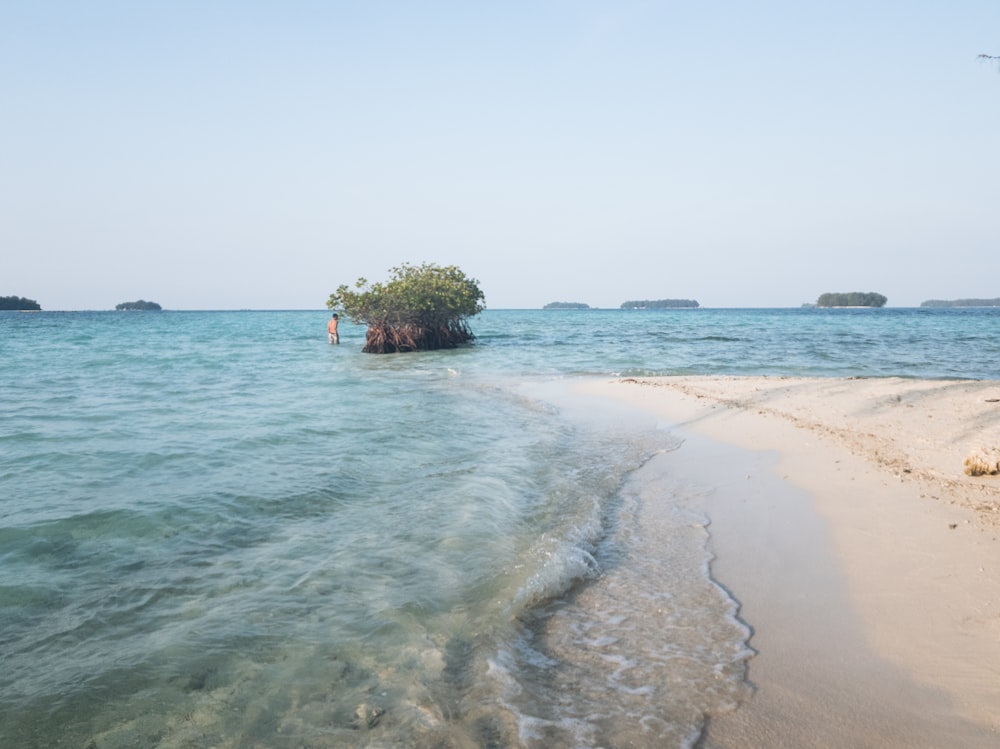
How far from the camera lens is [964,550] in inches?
219

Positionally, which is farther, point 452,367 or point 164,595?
point 452,367

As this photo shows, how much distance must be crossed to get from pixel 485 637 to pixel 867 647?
8.45 ft

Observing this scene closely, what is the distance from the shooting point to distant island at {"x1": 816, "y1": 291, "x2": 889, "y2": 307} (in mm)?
178125

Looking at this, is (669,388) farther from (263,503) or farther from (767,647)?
(767,647)

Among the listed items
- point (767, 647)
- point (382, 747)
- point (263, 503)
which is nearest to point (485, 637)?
point (382, 747)

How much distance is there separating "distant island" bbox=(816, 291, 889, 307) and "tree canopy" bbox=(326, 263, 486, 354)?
7177 inches

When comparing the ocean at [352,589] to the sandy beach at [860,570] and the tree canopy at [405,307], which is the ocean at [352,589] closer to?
the sandy beach at [860,570]

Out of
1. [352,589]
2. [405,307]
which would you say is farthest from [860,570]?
[405,307]

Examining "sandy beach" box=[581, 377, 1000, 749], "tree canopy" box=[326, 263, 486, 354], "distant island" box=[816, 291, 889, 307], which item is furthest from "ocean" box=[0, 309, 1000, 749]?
"distant island" box=[816, 291, 889, 307]

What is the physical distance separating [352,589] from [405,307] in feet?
94.6

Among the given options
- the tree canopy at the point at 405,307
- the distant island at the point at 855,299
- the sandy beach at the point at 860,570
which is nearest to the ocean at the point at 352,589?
the sandy beach at the point at 860,570

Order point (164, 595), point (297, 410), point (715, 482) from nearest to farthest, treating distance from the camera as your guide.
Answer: point (164, 595)
point (715, 482)
point (297, 410)

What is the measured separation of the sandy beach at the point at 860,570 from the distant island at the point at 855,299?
19500cm

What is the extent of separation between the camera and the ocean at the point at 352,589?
3465mm
